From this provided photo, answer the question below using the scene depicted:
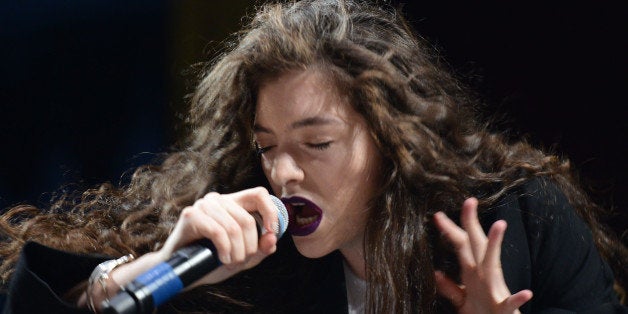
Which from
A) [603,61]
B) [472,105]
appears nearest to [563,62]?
[603,61]

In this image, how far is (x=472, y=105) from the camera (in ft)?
5.49

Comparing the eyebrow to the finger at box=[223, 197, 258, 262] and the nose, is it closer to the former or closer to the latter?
the nose

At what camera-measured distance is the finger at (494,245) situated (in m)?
1.29

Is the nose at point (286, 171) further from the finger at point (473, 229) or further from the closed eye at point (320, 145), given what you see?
the finger at point (473, 229)

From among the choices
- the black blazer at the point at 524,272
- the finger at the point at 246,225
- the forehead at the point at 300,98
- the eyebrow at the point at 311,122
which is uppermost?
the forehead at the point at 300,98

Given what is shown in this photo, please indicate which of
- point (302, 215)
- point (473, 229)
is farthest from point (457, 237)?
point (302, 215)

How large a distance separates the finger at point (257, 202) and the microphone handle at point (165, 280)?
0.29 feet

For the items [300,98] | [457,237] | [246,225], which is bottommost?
[457,237]

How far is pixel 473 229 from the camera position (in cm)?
137

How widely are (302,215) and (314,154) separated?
111 mm

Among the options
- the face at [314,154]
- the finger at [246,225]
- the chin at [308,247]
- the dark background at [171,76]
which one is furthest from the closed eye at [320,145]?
the dark background at [171,76]

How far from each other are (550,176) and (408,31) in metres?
0.40

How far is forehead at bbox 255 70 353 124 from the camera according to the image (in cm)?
136

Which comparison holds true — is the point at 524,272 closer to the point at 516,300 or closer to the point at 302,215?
the point at 516,300
